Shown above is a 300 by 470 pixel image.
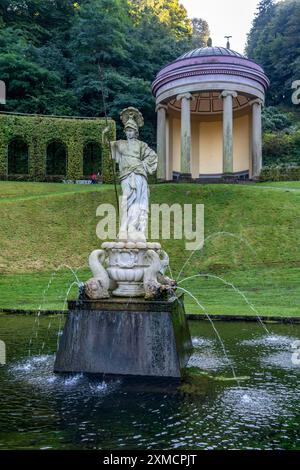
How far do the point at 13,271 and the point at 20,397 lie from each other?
45.6ft

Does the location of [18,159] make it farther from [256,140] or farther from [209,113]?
[256,140]

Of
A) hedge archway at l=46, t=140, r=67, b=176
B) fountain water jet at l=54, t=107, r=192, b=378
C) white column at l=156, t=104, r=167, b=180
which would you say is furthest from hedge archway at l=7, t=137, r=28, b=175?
fountain water jet at l=54, t=107, r=192, b=378

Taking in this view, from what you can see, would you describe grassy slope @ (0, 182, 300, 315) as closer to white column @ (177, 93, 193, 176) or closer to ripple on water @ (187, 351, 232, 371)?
white column @ (177, 93, 193, 176)

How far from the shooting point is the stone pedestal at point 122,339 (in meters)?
6.88

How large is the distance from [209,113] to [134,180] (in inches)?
1175

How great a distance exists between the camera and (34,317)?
1220 cm

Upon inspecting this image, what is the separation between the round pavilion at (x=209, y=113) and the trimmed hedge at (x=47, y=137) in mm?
4629

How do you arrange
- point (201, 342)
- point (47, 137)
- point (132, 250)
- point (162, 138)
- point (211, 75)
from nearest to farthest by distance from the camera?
point (132, 250) → point (201, 342) → point (211, 75) → point (162, 138) → point (47, 137)

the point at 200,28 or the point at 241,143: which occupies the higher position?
the point at 200,28

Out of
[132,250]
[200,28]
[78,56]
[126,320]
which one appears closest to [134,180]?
[132,250]

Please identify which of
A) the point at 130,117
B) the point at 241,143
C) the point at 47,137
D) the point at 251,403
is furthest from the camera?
the point at 241,143

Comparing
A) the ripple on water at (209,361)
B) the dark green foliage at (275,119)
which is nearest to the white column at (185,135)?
the dark green foliage at (275,119)

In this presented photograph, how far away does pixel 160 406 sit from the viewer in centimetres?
568

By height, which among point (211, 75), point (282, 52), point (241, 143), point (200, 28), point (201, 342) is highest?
point (200, 28)
